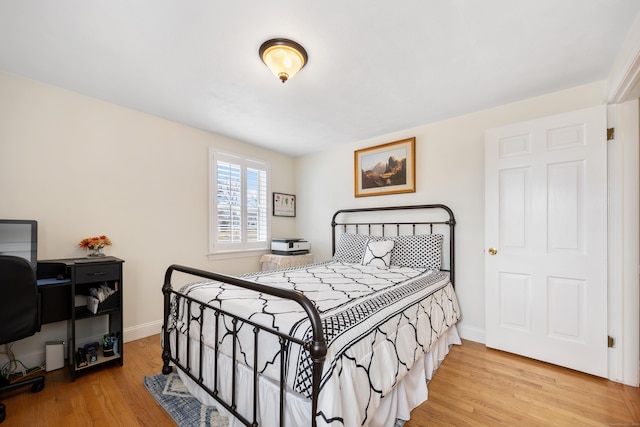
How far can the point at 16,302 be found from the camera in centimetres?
164

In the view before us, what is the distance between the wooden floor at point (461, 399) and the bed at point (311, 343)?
0.18m

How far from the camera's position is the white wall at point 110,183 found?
2.13 metres

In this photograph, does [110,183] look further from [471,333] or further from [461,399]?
[471,333]

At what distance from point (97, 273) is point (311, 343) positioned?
2007 mm

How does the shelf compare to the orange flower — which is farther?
the orange flower

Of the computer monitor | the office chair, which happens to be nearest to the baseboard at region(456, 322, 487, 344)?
the office chair

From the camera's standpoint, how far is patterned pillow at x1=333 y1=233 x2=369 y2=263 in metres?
3.17

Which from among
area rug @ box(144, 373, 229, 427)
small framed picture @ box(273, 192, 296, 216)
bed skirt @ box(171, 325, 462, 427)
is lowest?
area rug @ box(144, 373, 229, 427)

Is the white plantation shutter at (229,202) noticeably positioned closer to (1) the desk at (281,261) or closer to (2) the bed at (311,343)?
(1) the desk at (281,261)

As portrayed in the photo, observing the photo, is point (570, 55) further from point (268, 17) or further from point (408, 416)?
point (408, 416)

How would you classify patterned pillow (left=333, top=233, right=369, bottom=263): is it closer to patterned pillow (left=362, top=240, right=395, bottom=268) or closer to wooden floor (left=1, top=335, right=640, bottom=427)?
patterned pillow (left=362, top=240, right=395, bottom=268)

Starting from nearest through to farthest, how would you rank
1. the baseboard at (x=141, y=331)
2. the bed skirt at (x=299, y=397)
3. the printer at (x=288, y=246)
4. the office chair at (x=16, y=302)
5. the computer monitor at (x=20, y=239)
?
the bed skirt at (x=299, y=397) < the office chair at (x=16, y=302) < the computer monitor at (x=20, y=239) < the baseboard at (x=141, y=331) < the printer at (x=288, y=246)

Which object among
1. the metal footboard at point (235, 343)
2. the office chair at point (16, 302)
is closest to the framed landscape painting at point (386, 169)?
the metal footboard at point (235, 343)

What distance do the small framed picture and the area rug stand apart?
2.50m
